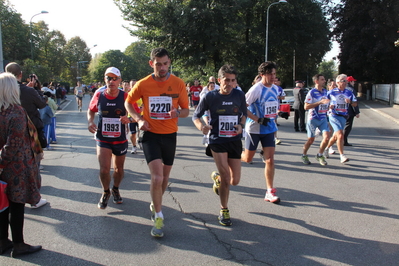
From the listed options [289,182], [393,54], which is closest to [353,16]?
[393,54]

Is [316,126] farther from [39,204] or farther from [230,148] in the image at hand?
[39,204]

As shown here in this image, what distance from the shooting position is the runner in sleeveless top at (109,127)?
4754 millimetres

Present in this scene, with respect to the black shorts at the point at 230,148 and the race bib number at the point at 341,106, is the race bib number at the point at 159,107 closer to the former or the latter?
the black shorts at the point at 230,148

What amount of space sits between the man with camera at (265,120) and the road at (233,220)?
1.63ft

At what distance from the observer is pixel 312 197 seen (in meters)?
5.44

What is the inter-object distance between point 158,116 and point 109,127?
38.8 inches

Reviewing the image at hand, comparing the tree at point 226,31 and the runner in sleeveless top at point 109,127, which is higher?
the tree at point 226,31

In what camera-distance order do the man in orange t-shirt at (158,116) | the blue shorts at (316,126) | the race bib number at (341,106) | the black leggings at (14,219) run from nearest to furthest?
the black leggings at (14,219) → the man in orange t-shirt at (158,116) → the blue shorts at (316,126) → the race bib number at (341,106)

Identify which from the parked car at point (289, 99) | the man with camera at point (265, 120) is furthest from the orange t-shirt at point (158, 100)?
the parked car at point (289, 99)

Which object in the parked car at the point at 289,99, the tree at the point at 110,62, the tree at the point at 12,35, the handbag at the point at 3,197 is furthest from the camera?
the tree at the point at 110,62

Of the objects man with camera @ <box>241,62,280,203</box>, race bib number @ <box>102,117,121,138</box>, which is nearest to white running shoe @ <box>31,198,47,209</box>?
race bib number @ <box>102,117,121,138</box>

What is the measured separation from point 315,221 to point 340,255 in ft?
3.07

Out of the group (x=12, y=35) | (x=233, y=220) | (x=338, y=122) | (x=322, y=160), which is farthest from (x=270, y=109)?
(x=12, y=35)

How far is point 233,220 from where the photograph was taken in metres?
4.50
